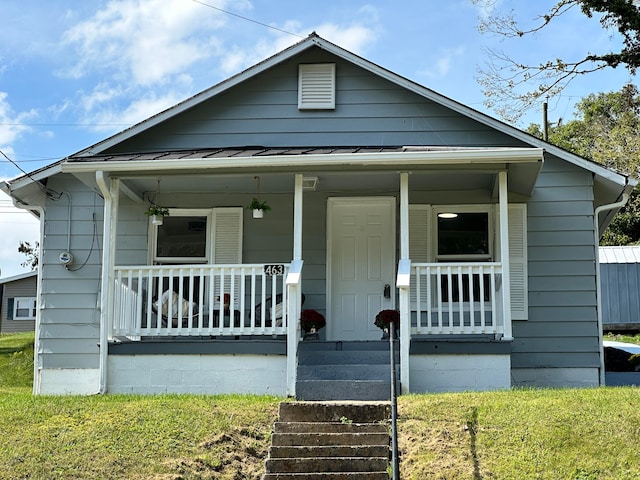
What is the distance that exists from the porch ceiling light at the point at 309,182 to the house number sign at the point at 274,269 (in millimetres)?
1229

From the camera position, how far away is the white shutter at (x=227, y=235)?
38.7ft

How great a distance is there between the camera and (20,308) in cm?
3741

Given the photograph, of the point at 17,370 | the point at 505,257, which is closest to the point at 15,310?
the point at 17,370

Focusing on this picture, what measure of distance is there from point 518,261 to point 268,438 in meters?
5.22

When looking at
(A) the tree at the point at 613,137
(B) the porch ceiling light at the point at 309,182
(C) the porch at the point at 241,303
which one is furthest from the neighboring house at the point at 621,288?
(B) the porch ceiling light at the point at 309,182

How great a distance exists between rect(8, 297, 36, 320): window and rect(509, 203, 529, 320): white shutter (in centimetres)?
3048

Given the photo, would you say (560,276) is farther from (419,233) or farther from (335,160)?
(335,160)

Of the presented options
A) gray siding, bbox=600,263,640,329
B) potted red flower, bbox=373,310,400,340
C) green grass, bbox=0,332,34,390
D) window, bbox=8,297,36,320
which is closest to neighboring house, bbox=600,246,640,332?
gray siding, bbox=600,263,640,329

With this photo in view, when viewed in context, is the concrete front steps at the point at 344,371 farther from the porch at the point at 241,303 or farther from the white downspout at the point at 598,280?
the white downspout at the point at 598,280

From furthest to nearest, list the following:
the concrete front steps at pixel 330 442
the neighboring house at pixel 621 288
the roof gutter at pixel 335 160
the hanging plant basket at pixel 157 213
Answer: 1. the neighboring house at pixel 621 288
2. the hanging plant basket at pixel 157 213
3. the roof gutter at pixel 335 160
4. the concrete front steps at pixel 330 442

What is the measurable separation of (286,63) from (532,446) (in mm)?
6990

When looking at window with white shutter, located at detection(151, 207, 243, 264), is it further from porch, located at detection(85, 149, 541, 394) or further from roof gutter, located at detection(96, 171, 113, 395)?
roof gutter, located at detection(96, 171, 113, 395)

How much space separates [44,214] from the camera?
1187 cm

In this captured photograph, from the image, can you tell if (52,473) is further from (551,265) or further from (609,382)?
(609,382)
